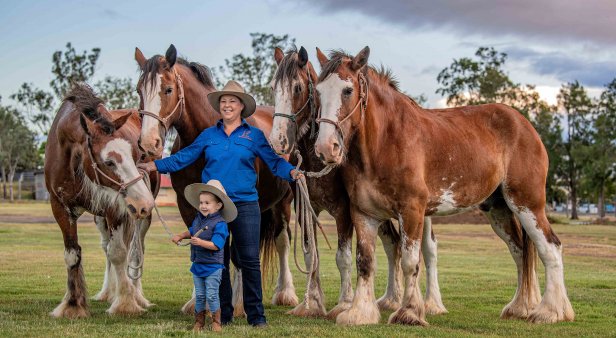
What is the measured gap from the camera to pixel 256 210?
726cm

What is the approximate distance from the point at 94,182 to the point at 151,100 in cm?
115

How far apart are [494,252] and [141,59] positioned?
16904mm

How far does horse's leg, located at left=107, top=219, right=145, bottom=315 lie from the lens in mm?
8344

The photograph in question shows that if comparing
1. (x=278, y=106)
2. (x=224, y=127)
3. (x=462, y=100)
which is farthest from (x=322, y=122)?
(x=462, y=100)

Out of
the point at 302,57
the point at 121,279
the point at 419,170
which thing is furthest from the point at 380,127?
the point at 121,279

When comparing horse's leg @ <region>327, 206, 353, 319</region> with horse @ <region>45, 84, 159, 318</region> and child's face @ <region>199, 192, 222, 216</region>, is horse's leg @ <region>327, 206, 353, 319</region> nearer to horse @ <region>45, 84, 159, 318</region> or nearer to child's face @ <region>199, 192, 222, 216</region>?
child's face @ <region>199, 192, 222, 216</region>

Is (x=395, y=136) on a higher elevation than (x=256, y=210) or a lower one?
higher

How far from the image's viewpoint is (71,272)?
8.21 metres

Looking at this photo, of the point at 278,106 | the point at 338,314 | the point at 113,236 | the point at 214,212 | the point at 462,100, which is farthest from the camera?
the point at 462,100

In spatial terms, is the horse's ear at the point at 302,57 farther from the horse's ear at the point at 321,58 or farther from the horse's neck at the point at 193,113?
the horse's neck at the point at 193,113

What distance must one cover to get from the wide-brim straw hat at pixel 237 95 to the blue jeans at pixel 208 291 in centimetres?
175

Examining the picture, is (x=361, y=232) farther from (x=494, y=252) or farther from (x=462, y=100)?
(x=462, y=100)

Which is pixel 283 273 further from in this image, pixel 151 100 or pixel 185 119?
pixel 151 100

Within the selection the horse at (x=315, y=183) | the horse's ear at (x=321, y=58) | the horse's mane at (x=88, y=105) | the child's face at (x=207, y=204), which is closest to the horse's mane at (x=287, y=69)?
the horse at (x=315, y=183)
